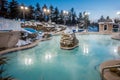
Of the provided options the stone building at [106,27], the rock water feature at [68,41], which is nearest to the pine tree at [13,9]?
the stone building at [106,27]

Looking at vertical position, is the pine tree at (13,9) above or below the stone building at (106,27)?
above

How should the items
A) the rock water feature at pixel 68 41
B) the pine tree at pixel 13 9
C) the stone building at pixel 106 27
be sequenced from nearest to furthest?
1. the rock water feature at pixel 68 41
2. the stone building at pixel 106 27
3. the pine tree at pixel 13 9

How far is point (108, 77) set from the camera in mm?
4977

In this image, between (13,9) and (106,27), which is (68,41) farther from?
(13,9)

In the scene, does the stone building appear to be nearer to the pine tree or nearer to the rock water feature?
the rock water feature

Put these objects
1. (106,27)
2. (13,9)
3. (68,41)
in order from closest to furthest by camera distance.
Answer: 1. (68,41)
2. (106,27)
3. (13,9)

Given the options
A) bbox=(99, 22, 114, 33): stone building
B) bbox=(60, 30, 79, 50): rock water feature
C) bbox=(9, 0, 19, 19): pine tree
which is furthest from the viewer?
bbox=(9, 0, 19, 19): pine tree

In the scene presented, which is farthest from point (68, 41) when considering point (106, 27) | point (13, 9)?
point (13, 9)

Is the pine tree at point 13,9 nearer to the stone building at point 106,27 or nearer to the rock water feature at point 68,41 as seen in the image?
the stone building at point 106,27

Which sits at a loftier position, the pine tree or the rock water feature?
the pine tree

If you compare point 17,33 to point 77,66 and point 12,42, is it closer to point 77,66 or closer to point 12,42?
point 12,42

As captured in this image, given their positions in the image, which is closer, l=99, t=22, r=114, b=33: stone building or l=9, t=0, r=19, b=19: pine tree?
l=99, t=22, r=114, b=33: stone building

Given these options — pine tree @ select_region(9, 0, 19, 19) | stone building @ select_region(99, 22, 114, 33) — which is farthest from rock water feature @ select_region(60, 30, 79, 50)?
pine tree @ select_region(9, 0, 19, 19)

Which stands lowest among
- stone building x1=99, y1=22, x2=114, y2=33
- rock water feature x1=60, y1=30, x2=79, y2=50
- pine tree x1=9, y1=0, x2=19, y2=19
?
rock water feature x1=60, y1=30, x2=79, y2=50
